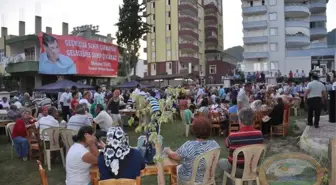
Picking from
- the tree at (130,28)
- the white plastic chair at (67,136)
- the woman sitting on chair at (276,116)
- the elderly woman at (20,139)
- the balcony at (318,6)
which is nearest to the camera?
the white plastic chair at (67,136)

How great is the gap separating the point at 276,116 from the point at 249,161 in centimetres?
654

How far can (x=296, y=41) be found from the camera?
5503 centimetres

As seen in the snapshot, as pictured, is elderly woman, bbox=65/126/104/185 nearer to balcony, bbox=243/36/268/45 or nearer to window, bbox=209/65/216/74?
balcony, bbox=243/36/268/45

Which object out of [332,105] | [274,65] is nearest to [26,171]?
[332,105]

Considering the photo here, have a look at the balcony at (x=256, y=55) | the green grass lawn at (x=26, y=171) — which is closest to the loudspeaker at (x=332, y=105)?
the green grass lawn at (x=26, y=171)

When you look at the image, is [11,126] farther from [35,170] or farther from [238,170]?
[238,170]

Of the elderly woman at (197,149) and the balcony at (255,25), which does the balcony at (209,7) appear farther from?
the elderly woman at (197,149)

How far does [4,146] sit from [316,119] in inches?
415

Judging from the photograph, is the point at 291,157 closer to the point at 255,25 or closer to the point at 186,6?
the point at 255,25

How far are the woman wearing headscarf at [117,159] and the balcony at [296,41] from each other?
182 feet

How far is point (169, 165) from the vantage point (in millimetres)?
5035

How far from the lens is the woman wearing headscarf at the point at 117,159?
13.3 ft

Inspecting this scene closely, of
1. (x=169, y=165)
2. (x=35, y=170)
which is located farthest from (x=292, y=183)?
(x=35, y=170)

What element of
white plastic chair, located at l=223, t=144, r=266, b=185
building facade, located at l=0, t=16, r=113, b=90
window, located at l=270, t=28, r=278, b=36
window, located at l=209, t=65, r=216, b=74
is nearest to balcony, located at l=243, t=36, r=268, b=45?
window, located at l=270, t=28, r=278, b=36
